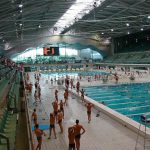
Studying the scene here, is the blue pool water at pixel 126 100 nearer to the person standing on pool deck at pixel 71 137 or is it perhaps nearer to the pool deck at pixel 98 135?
the pool deck at pixel 98 135

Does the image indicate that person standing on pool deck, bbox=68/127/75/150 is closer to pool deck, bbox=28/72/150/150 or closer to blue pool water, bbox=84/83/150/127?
pool deck, bbox=28/72/150/150

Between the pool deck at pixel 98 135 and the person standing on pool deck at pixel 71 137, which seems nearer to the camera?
the person standing on pool deck at pixel 71 137

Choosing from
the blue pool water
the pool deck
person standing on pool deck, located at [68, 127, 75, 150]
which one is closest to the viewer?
person standing on pool deck, located at [68, 127, 75, 150]

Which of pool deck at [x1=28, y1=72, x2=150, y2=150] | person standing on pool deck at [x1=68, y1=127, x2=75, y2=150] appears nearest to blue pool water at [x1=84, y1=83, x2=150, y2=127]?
pool deck at [x1=28, y1=72, x2=150, y2=150]

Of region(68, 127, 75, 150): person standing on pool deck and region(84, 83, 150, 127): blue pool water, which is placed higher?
region(68, 127, 75, 150): person standing on pool deck

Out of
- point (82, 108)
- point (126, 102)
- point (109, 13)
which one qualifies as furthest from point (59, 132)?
point (109, 13)

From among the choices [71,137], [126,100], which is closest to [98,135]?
[71,137]

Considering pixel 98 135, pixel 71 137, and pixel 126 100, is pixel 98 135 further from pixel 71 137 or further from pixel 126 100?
pixel 126 100

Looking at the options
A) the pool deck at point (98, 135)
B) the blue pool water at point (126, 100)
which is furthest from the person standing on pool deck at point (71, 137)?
the blue pool water at point (126, 100)

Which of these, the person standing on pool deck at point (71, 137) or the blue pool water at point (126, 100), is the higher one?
the person standing on pool deck at point (71, 137)

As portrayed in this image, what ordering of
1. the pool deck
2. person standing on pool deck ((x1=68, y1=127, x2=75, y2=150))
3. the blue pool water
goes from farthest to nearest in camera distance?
1. the blue pool water
2. the pool deck
3. person standing on pool deck ((x1=68, y1=127, x2=75, y2=150))

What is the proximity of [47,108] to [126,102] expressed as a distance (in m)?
6.89

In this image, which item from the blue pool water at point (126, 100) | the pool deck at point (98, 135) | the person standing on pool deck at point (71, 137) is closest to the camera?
the person standing on pool deck at point (71, 137)

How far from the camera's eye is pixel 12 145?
18.4ft
